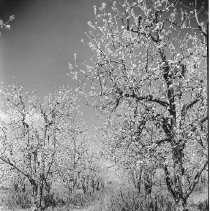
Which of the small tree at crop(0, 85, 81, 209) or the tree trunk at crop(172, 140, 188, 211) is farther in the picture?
the small tree at crop(0, 85, 81, 209)

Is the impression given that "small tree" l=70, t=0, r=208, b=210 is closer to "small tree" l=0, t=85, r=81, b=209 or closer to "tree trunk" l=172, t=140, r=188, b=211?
"tree trunk" l=172, t=140, r=188, b=211

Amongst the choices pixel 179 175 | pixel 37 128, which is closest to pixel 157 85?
pixel 179 175

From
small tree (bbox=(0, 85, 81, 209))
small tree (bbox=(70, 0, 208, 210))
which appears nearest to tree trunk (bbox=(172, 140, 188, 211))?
small tree (bbox=(70, 0, 208, 210))

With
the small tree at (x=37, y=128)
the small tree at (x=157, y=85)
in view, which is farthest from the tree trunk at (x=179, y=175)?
the small tree at (x=37, y=128)

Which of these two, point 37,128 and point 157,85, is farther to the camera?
point 37,128

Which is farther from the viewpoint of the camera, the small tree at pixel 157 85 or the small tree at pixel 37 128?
the small tree at pixel 37 128

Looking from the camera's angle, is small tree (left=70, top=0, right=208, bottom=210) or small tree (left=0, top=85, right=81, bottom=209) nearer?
small tree (left=70, top=0, right=208, bottom=210)

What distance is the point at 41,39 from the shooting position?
11953mm

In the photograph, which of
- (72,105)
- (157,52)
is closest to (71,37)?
(157,52)

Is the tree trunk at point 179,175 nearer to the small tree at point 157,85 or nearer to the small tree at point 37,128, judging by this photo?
the small tree at point 157,85

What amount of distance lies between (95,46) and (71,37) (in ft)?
4.58

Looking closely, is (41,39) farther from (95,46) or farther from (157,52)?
(157,52)

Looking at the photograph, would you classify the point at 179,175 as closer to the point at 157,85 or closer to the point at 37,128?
the point at 157,85

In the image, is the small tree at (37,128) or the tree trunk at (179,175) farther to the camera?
the small tree at (37,128)
